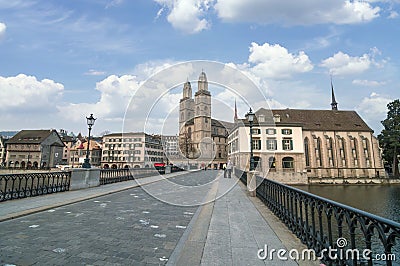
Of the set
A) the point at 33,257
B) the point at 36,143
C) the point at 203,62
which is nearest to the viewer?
the point at 33,257

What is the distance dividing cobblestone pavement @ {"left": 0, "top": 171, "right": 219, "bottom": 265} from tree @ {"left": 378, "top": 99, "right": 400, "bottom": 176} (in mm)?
57374

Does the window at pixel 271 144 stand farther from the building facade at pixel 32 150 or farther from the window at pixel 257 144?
the building facade at pixel 32 150

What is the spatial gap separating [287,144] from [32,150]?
65391mm

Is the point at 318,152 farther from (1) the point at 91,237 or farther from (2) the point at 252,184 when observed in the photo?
(1) the point at 91,237

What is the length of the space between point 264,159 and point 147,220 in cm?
3936

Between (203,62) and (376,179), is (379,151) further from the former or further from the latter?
(203,62)

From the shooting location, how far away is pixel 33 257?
11.3 feet

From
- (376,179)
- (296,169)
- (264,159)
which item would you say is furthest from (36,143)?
(376,179)

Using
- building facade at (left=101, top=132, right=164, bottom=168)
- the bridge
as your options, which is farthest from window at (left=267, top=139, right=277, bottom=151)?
the bridge

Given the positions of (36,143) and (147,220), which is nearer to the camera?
(147,220)

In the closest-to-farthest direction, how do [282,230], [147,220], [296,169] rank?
[282,230], [147,220], [296,169]

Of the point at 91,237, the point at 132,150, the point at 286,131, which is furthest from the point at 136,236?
the point at 132,150

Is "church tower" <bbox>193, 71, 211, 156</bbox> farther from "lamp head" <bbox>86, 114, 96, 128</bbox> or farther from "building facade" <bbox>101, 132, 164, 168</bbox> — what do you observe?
"lamp head" <bbox>86, 114, 96, 128</bbox>

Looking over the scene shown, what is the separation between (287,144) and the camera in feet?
142
